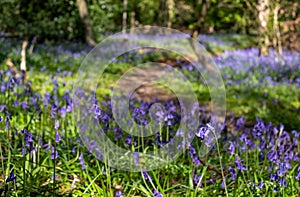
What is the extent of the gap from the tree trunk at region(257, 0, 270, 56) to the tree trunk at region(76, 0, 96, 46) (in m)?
5.72

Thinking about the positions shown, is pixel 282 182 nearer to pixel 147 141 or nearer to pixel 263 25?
pixel 147 141

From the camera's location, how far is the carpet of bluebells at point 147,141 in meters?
3.00

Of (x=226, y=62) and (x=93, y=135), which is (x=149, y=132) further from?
(x=226, y=62)

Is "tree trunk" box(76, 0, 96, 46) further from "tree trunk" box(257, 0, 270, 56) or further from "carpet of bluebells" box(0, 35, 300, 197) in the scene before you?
"tree trunk" box(257, 0, 270, 56)

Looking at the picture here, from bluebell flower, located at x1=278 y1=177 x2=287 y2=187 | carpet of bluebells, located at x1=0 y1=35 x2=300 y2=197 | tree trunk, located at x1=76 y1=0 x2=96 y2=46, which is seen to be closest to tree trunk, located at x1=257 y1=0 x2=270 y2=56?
carpet of bluebells, located at x1=0 y1=35 x2=300 y2=197

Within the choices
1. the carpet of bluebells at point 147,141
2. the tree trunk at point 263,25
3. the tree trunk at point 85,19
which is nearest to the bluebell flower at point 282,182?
the carpet of bluebells at point 147,141

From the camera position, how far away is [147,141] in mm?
4102

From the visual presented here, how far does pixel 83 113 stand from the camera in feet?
15.6

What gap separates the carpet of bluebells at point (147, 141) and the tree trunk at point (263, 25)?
75cm

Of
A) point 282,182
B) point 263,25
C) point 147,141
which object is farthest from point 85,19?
point 282,182

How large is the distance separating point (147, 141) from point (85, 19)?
30.1 feet

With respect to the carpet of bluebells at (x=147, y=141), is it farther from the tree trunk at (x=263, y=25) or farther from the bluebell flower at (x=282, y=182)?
the tree trunk at (x=263, y=25)

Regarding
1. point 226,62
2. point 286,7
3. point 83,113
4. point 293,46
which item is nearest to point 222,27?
point 293,46

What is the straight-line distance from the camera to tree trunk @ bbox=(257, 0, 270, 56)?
41.9 feet
